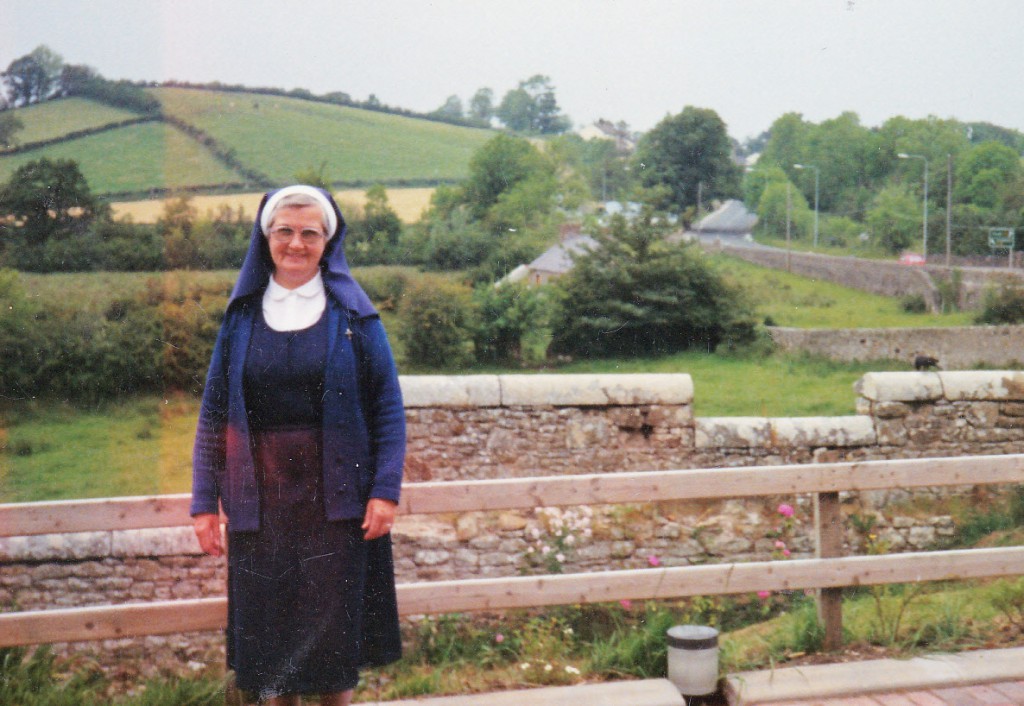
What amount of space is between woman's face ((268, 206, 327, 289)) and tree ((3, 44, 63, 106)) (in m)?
11.5

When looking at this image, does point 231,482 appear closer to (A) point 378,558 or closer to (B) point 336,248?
(A) point 378,558

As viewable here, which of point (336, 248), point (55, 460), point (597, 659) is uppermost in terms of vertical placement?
point (336, 248)

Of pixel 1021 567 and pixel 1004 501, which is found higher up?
pixel 1021 567

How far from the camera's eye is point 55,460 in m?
12.7

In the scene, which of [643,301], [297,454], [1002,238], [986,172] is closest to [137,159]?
[643,301]

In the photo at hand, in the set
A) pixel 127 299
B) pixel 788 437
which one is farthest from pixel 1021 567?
pixel 127 299

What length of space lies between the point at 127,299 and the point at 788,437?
12049mm

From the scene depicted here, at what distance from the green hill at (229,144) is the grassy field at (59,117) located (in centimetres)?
2

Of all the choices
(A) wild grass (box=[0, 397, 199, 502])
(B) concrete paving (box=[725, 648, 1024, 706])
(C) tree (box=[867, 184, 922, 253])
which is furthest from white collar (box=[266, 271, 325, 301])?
(C) tree (box=[867, 184, 922, 253])

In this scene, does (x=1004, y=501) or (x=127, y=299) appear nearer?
(x=1004, y=501)

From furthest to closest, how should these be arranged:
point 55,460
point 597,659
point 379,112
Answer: point 379,112, point 55,460, point 597,659

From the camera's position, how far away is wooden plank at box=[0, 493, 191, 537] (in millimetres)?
3729

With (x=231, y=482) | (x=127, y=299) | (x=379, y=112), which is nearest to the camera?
(x=231, y=482)

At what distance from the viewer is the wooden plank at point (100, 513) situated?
3729mm
